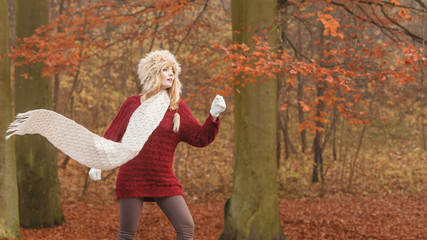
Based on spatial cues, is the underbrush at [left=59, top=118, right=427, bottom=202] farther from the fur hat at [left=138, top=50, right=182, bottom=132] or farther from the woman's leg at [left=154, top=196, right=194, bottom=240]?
the woman's leg at [left=154, top=196, right=194, bottom=240]

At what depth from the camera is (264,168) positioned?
6660 millimetres

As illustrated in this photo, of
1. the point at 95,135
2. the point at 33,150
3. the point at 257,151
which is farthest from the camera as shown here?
the point at 33,150

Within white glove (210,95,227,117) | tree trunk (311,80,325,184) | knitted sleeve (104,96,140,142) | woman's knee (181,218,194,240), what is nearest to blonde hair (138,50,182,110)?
knitted sleeve (104,96,140,142)

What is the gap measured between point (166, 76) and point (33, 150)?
561cm

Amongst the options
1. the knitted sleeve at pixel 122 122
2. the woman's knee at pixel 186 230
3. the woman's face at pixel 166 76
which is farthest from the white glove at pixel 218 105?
the woman's knee at pixel 186 230

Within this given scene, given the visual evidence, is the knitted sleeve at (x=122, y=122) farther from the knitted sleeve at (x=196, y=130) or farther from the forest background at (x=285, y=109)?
the forest background at (x=285, y=109)

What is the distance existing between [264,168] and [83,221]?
470 centimetres

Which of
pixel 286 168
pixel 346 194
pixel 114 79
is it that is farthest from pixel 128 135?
pixel 114 79

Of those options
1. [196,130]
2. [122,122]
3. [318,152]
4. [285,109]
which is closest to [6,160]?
[122,122]

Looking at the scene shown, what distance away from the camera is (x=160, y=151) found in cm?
347

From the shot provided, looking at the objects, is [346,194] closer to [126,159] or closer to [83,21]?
[83,21]

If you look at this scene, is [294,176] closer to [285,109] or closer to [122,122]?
[285,109]

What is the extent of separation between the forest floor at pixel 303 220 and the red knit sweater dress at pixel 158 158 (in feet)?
16.3

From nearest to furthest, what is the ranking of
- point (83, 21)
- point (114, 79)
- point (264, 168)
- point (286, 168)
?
point (264, 168)
point (83, 21)
point (286, 168)
point (114, 79)
